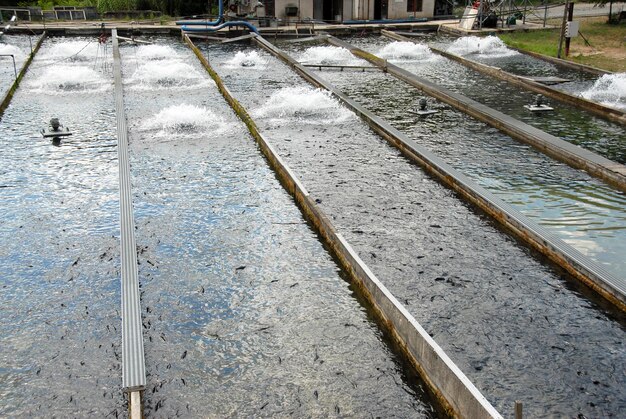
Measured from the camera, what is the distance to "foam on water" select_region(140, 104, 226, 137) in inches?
565

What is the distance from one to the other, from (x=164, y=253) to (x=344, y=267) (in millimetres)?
2485

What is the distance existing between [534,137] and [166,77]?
11.8 m

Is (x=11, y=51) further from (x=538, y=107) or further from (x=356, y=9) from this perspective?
(x=538, y=107)

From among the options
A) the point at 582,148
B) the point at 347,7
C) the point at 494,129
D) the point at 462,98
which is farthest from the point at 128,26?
the point at 582,148

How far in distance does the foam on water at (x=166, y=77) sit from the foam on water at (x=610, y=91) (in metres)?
11.0

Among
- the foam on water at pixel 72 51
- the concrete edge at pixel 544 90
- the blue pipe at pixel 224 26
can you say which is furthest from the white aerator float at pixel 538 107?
the blue pipe at pixel 224 26

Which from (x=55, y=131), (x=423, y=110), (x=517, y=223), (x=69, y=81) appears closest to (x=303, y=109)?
(x=423, y=110)

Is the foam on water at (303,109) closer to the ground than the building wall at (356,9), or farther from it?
closer to the ground

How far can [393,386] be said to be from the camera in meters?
6.19

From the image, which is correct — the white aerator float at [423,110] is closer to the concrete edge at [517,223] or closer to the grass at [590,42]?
the concrete edge at [517,223]

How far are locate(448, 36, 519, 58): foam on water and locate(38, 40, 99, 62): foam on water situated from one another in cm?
1421

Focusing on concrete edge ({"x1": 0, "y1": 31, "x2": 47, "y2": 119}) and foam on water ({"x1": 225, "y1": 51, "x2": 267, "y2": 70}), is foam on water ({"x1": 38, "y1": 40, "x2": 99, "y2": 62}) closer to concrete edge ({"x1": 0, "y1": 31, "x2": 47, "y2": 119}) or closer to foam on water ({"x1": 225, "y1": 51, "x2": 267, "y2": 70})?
concrete edge ({"x1": 0, "y1": 31, "x2": 47, "y2": 119})

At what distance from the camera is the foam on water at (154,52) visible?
24.5m

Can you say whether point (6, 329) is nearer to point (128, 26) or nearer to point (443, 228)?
point (443, 228)
